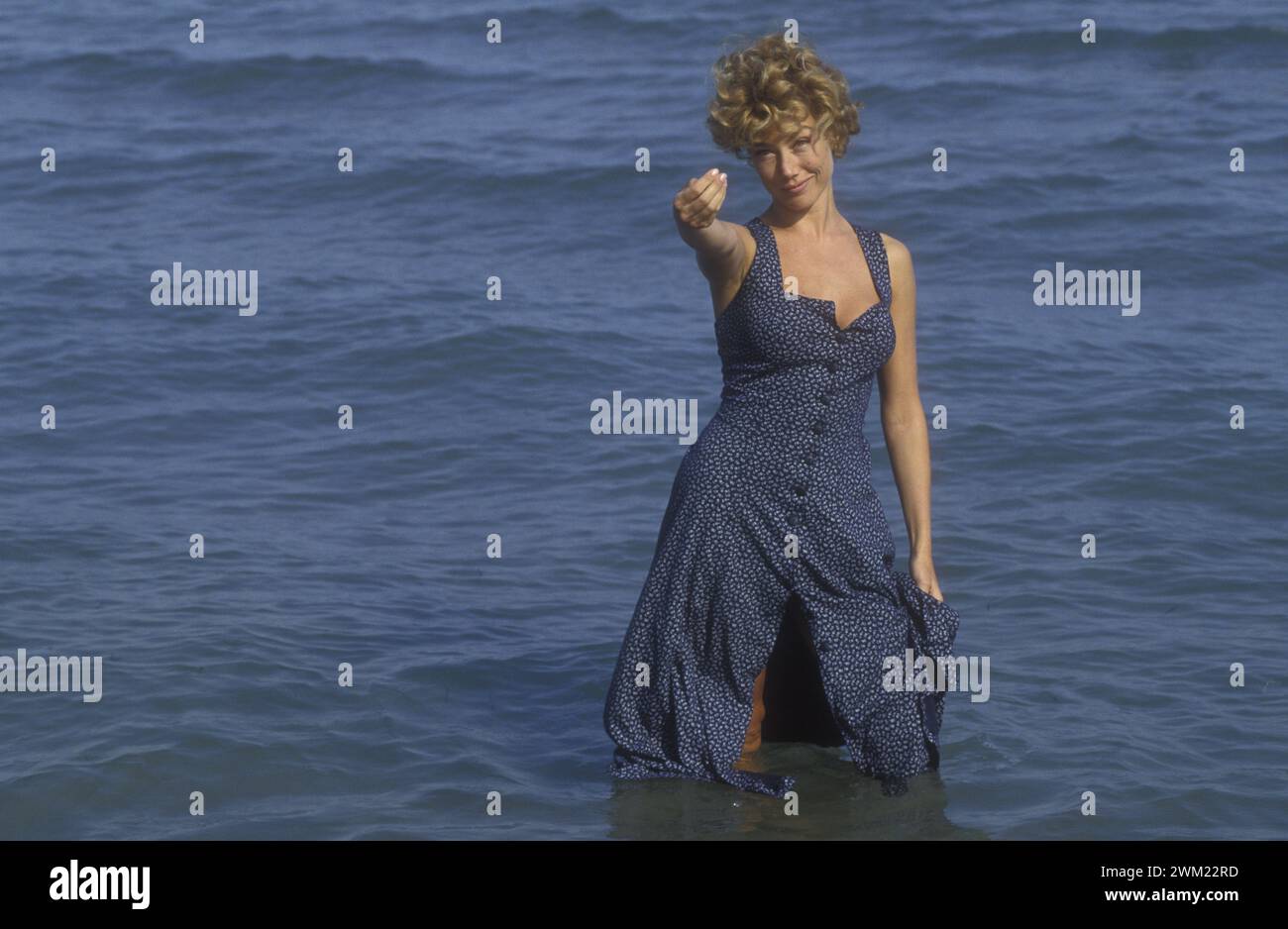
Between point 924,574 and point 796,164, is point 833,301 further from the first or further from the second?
point 924,574

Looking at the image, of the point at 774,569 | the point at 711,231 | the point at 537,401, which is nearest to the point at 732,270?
the point at 711,231

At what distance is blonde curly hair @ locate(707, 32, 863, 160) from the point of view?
4078 mm

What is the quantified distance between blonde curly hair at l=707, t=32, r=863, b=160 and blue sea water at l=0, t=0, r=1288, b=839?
5.27ft

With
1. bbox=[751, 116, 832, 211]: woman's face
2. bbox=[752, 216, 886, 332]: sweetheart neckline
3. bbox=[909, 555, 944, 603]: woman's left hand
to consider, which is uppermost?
bbox=[751, 116, 832, 211]: woman's face

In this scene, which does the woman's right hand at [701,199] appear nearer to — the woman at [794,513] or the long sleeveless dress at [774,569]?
the woman at [794,513]

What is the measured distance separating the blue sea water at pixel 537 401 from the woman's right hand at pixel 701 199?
1511 mm

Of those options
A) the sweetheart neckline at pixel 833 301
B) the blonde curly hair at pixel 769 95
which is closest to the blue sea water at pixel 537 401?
the sweetheart neckline at pixel 833 301

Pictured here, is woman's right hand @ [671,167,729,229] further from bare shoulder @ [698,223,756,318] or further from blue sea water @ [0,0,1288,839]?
blue sea water @ [0,0,1288,839]

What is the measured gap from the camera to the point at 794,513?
4.34m

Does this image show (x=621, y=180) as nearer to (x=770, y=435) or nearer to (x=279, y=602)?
(x=279, y=602)

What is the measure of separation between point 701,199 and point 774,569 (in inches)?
40.4

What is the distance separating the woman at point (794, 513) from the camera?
4238 mm

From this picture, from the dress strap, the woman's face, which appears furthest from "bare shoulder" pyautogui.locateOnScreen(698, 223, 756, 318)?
the dress strap

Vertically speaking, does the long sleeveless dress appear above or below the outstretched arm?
below
